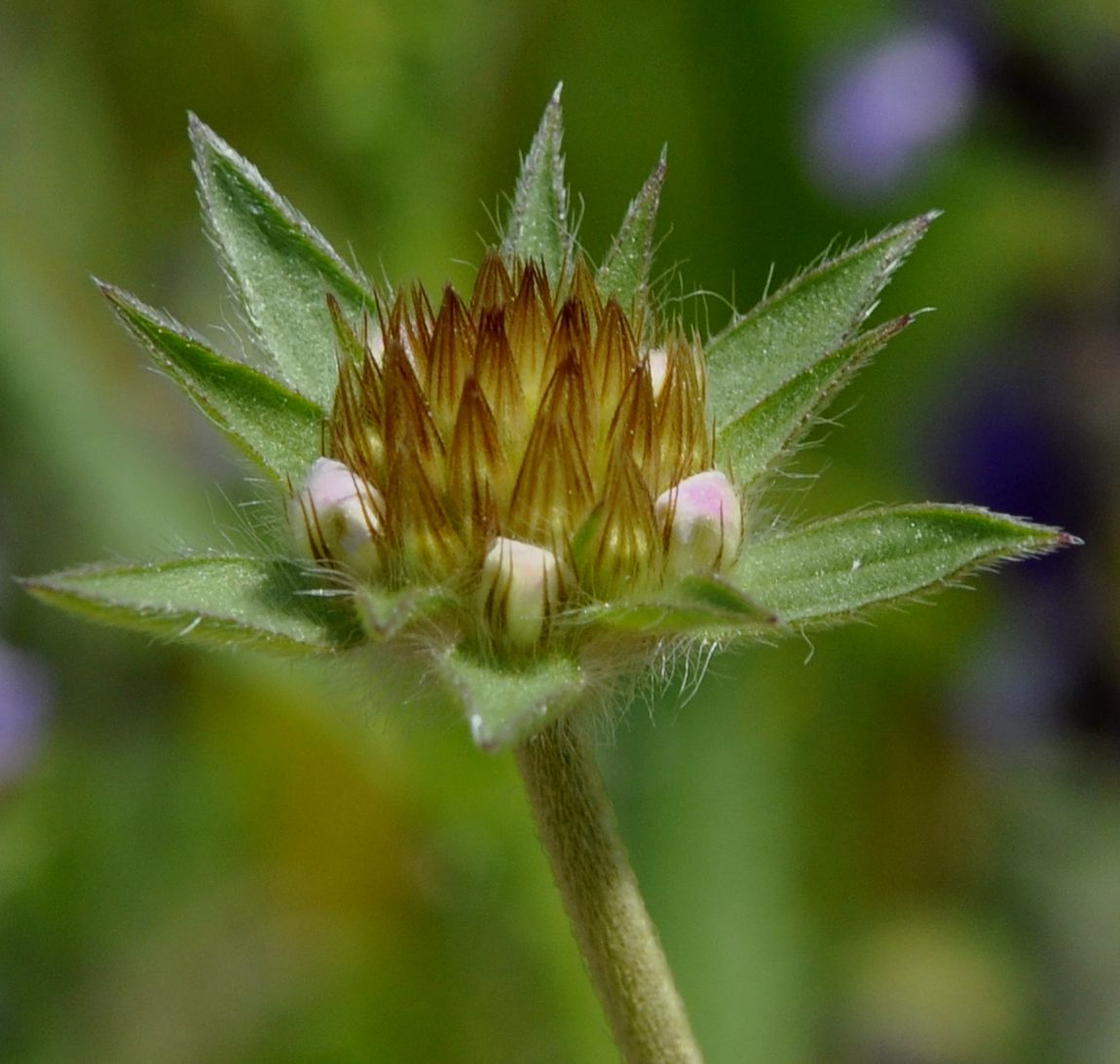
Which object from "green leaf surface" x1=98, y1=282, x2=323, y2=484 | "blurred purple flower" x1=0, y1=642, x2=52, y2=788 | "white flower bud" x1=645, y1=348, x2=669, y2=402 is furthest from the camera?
"blurred purple flower" x1=0, y1=642, x2=52, y2=788

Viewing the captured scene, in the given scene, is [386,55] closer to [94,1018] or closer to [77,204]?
[77,204]

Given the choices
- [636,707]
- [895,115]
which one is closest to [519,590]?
[636,707]

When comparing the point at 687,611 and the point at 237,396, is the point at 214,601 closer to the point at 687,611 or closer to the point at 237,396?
the point at 237,396

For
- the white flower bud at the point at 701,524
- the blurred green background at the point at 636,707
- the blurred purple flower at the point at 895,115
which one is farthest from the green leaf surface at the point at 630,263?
the blurred purple flower at the point at 895,115

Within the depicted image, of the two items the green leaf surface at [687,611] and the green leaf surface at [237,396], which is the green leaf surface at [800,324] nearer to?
the green leaf surface at [687,611]

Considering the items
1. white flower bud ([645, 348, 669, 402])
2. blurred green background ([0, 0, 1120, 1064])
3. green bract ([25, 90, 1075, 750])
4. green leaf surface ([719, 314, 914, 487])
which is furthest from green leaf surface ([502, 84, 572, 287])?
blurred green background ([0, 0, 1120, 1064])

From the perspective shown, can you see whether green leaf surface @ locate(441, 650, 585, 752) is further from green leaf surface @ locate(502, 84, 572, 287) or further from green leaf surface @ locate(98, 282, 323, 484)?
green leaf surface @ locate(502, 84, 572, 287)
